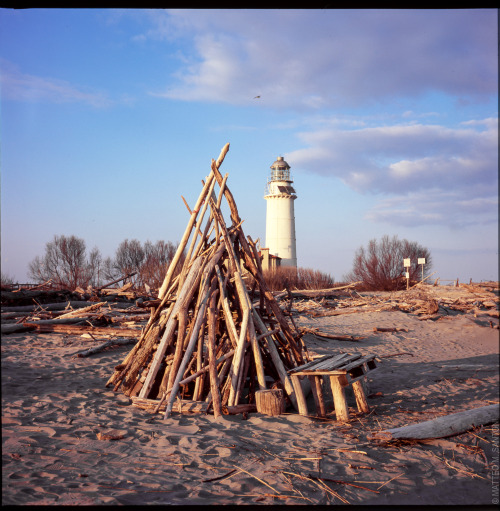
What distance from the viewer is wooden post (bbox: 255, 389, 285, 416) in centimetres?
508

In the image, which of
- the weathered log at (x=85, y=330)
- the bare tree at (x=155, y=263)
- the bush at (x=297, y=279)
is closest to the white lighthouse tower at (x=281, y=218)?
the bush at (x=297, y=279)

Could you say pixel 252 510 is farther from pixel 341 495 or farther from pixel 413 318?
pixel 413 318

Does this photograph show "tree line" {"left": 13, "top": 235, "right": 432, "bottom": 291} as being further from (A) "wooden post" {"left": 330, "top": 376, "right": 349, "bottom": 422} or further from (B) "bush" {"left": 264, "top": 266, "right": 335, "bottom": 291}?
(A) "wooden post" {"left": 330, "top": 376, "right": 349, "bottom": 422}

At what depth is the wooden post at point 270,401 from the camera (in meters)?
5.08

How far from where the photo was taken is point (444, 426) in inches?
182

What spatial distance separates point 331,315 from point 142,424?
10.3 m

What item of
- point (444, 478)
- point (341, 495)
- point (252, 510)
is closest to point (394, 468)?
point (444, 478)

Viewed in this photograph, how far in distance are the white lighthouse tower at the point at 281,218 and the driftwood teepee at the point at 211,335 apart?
22034 millimetres

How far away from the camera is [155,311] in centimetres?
581

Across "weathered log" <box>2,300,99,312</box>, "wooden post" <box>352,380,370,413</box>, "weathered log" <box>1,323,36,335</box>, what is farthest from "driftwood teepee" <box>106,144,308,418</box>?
"weathered log" <box>2,300,99,312</box>

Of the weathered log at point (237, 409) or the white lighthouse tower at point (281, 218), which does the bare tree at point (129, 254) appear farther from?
the weathered log at point (237, 409)

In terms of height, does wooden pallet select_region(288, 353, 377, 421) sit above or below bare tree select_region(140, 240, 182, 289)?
below

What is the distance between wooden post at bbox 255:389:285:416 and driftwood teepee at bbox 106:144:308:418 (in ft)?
0.74

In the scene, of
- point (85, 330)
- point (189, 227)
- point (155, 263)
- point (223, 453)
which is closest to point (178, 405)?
point (223, 453)
